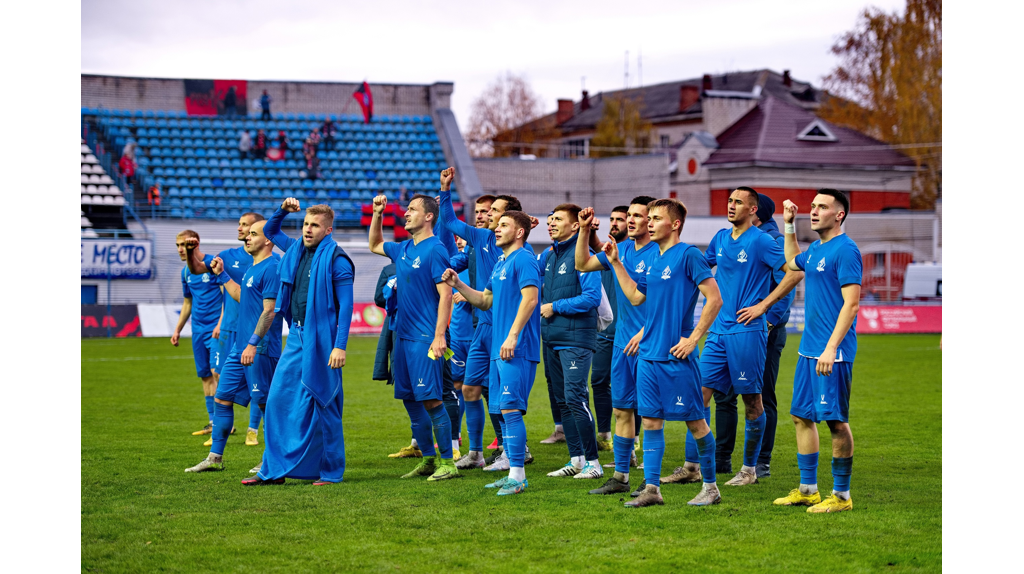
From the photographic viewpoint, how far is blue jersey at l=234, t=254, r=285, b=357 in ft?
29.6

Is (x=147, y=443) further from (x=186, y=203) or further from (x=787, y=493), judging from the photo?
(x=186, y=203)

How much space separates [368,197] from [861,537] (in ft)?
95.7

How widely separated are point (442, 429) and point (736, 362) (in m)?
2.42

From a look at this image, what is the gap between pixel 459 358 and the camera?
941 centimetres

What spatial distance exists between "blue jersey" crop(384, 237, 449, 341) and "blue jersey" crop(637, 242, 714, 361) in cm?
192

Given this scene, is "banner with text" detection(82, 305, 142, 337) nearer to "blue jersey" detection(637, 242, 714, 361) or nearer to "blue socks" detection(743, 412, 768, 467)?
"blue socks" detection(743, 412, 768, 467)

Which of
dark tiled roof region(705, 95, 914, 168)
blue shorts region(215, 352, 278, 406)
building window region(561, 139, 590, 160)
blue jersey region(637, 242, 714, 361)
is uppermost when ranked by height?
building window region(561, 139, 590, 160)

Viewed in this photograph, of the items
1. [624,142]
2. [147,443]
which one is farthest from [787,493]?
[624,142]

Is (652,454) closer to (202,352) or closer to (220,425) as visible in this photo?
(220,425)

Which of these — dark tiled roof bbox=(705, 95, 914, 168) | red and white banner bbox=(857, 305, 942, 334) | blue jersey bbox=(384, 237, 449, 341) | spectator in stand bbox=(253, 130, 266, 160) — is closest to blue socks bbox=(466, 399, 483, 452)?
blue jersey bbox=(384, 237, 449, 341)

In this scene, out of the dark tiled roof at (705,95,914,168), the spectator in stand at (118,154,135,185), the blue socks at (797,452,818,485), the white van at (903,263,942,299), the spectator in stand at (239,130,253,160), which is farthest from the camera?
the dark tiled roof at (705,95,914,168)

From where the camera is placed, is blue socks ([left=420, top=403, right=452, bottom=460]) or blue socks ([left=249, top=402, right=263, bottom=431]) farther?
blue socks ([left=249, top=402, right=263, bottom=431])

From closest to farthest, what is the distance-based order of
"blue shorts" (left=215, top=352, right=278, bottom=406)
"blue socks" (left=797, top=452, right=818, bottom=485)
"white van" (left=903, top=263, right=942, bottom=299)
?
1. "blue socks" (left=797, top=452, right=818, bottom=485)
2. "blue shorts" (left=215, top=352, right=278, bottom=406)
3. "white van" (left=903, top=263, right=942, bottom=299)

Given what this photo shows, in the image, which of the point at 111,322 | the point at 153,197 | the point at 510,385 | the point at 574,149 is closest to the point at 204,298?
the point at 510,385
